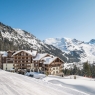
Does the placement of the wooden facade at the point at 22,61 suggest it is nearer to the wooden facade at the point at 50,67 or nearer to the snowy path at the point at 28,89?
the wooden facade at the point at 50,67

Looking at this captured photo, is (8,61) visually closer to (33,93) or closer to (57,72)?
(57,72)

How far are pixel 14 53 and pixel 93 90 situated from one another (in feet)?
204

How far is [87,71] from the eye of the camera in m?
89.7

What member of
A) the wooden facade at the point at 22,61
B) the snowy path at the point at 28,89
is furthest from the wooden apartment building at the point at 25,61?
the snowy path at the point at 28,89

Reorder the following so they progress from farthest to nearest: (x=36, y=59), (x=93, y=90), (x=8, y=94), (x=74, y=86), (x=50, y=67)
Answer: (x=36, y=59) < (x=50, y=67) < (x=74, y=86) < (x=93, y=90) < (x=8, y=94)

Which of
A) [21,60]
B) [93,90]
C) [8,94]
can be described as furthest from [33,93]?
[21,60]

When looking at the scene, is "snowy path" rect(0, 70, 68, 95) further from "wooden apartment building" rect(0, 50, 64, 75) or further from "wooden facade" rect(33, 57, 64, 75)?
"wooden apartment building" rect(0, 50, 64, 75)

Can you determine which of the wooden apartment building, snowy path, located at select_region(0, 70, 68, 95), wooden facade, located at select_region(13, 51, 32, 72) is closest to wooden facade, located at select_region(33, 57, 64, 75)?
the wooden apartment building

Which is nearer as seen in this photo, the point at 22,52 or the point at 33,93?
the point at 33,93

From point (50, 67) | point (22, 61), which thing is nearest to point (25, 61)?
point (22, 61)

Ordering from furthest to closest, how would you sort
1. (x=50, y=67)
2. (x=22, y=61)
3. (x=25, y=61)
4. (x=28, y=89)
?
(x=22, y=61)
(x=25, y=61)
(x=50, y=67)
(x=28, y=89)

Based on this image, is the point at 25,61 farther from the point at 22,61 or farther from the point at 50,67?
the point at 50,67

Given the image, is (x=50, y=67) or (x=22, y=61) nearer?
(x=50, y=67)

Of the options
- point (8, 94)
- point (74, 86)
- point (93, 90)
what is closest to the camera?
point (8, 94)
